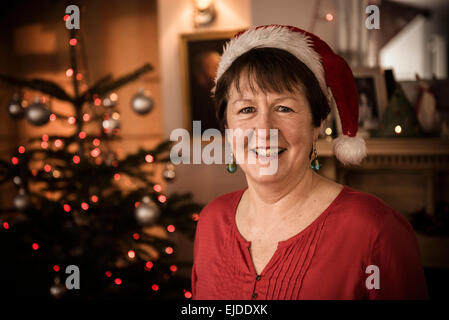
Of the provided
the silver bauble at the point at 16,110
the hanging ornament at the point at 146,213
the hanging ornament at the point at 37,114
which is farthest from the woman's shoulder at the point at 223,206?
the silver bauble at the point at 16,110

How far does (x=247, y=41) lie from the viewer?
1.00m

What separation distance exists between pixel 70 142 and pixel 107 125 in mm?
246

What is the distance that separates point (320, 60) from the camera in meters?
0.97

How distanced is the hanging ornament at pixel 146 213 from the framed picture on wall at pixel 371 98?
1112 mm

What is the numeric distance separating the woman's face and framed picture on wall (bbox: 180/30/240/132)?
1759mm

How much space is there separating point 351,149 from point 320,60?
24 centimetres

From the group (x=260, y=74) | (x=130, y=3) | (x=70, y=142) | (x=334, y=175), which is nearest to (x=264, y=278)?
(x=260, y=74)

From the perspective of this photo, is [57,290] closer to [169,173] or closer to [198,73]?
[169,173]

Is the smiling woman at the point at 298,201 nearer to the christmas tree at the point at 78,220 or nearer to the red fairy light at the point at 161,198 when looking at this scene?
the christmas tree at the point at 78,220

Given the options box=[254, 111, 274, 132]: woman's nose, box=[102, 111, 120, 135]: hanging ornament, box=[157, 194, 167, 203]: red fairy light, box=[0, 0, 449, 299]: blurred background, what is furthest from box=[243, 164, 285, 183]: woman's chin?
box=[102, 111, 120, 135]: hanging ornament

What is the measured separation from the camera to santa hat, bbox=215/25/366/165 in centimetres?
96

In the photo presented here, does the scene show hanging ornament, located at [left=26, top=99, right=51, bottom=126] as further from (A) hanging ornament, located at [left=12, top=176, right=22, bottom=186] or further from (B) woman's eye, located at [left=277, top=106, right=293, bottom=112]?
(B) woman's eye, located at [left=277, top=106, right=293, bottom=112]

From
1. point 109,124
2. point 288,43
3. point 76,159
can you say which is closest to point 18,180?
point 76,159

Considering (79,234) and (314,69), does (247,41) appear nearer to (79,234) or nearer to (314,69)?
(314,69)
